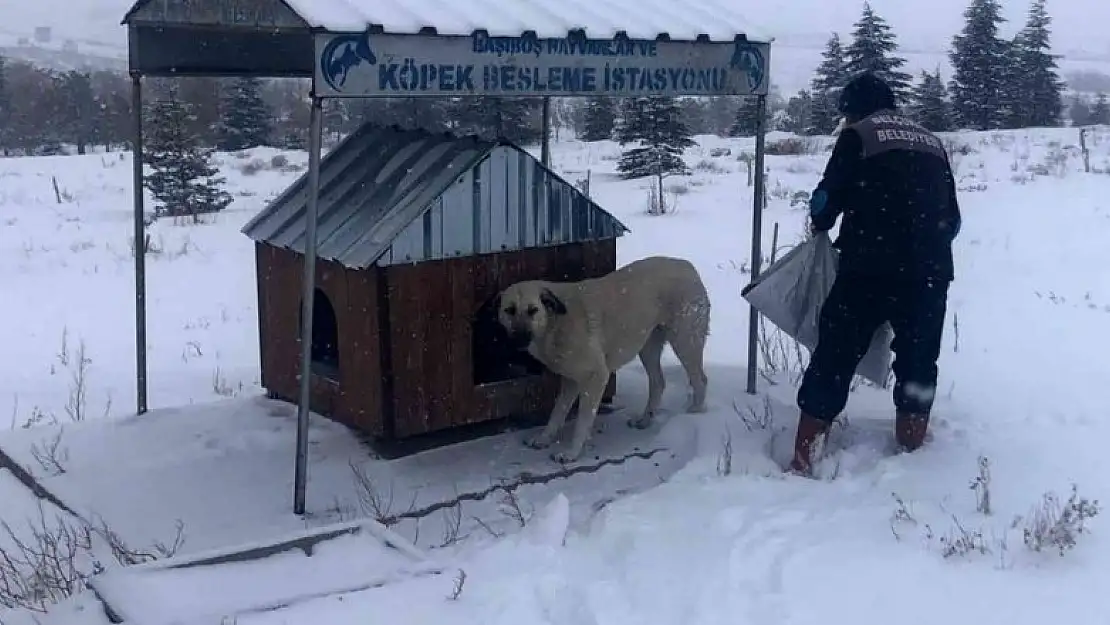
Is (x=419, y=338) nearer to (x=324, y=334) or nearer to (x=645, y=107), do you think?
(x=324, y=334)

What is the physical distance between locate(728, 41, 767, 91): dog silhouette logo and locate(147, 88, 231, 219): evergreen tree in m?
13.6

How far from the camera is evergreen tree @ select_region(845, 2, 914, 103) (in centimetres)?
3234

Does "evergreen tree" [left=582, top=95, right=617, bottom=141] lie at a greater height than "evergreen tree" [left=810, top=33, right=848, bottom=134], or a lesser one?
lesser

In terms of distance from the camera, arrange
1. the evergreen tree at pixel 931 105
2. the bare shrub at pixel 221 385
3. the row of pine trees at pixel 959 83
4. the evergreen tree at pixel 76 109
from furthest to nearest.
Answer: the evergreen tree at pixel 76 109 → the evergreen tree at pixel 931 105 → the row of pine trees at pixel 959 83 → the bare shrub at pixel 221 385

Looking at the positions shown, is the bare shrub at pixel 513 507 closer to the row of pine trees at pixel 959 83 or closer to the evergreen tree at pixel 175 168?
the evergreen tree at pixel 175 168

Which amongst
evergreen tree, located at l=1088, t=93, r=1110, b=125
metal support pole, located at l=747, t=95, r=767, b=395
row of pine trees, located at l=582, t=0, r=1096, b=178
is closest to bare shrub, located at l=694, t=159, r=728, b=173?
row of pine trees, located at l=582, t=0, r=1096, b=178

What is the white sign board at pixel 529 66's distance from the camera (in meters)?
4.53

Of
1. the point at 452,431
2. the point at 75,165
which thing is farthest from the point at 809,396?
the point at 75,165

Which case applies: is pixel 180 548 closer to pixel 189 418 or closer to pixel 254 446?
pixel 254 446

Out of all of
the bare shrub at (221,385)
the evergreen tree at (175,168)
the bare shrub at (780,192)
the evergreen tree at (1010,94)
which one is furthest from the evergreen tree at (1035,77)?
the bare shrub at (221,385)

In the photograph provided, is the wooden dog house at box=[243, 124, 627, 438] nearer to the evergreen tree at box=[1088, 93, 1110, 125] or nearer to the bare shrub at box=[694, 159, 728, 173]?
the bare shrub at box=[694, 159, 728, 173]

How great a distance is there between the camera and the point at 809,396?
5305mm

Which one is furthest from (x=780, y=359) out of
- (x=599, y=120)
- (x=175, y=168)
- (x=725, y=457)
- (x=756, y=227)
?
(x=599, y=120)

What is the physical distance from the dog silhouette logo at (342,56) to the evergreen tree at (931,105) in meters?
31.7
